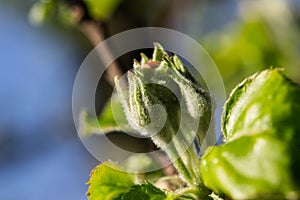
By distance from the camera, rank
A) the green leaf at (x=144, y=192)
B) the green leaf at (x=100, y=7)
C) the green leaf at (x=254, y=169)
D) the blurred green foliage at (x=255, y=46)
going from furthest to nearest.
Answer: the blurred green foliage at (x=255, y=46)
the green leaf at (x=100, y=7)
the green leaf at (x=144, y=192)
the green leaf at (x=254, y=169)

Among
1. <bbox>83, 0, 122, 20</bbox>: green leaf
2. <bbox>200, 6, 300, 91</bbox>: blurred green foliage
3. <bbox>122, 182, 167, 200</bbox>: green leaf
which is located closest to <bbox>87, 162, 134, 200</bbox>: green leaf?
<bbox>122, 182, 167, 200</bbox>: green leaf

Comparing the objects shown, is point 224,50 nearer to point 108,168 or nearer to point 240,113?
point 108,168

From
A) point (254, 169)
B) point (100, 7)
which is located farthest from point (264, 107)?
point (100, 7)

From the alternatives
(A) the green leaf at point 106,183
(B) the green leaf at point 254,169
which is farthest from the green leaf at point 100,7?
(B) the green leaf at point 254,169

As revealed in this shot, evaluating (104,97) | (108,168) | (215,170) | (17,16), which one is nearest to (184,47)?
(104,97)

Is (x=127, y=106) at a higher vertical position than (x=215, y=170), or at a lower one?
higher

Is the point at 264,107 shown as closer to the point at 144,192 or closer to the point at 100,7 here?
the point at 144,192

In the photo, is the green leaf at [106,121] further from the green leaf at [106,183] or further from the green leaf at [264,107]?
the green leaf at [264,107]

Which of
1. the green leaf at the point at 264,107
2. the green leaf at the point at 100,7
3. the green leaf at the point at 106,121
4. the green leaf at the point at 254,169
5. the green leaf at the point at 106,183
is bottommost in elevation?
the green leaf at the point at 254,169
